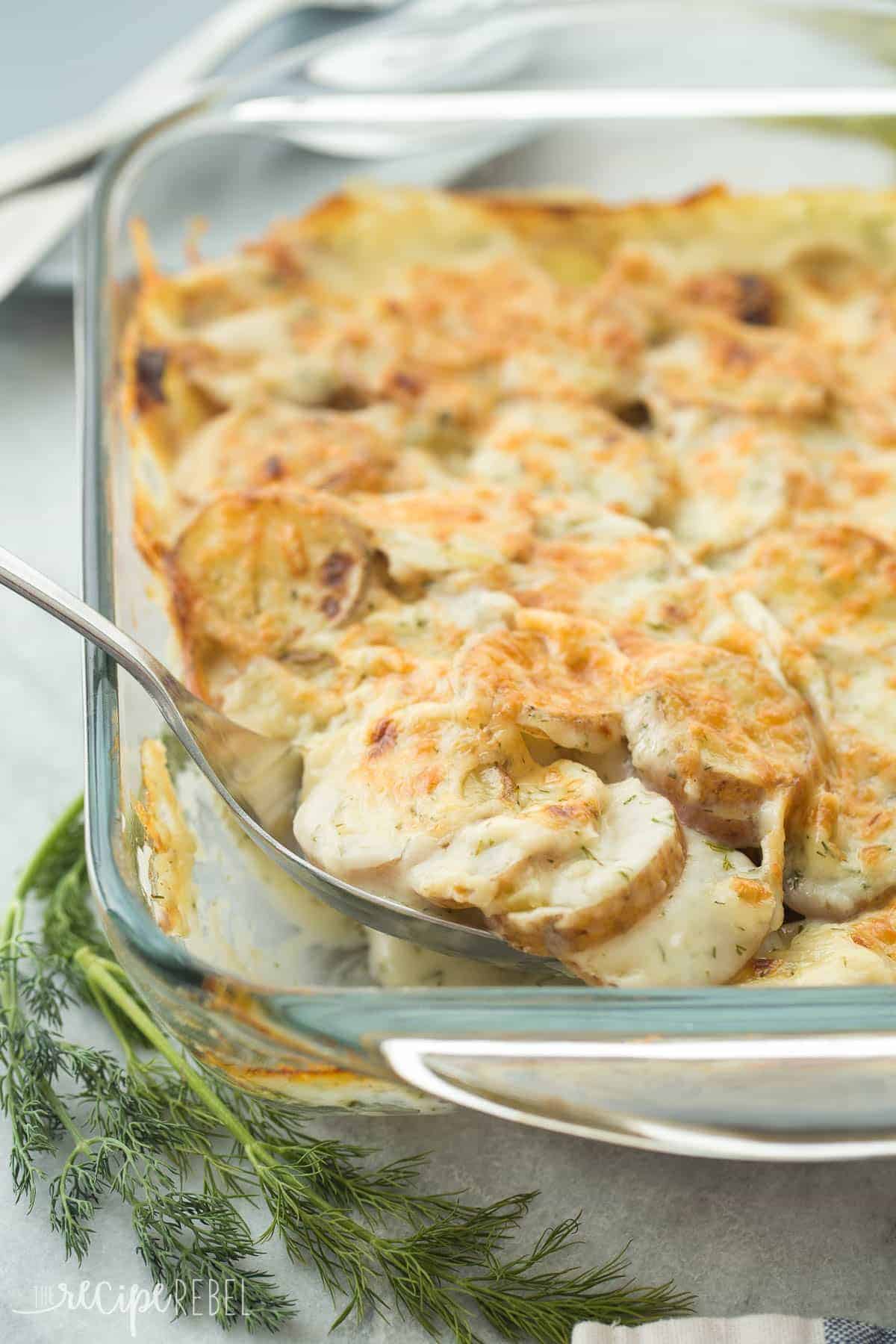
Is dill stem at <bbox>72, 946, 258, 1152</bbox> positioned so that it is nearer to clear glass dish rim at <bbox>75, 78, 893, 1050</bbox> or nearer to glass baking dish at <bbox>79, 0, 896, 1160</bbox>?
glass baking dish at <bbox>79, 0, 896, 1160</bbox>

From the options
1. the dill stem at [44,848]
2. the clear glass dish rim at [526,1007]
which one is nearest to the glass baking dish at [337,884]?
the clear glass dish rim at [526,1007]

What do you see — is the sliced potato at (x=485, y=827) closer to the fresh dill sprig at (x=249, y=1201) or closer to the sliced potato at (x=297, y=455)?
the fresh dill sprig at (x=249, y=1201)

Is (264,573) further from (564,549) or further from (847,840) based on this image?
(847,840)

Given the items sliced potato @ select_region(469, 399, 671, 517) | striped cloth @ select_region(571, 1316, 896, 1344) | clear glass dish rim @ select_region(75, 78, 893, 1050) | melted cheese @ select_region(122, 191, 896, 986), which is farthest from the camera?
sliced potato @ select_region(469, 399, 671, 517)

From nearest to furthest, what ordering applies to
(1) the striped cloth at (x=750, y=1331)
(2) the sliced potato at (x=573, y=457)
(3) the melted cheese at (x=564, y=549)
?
(1) the striped cloth at (x=750, y=1331), (3) the melted cheese at (x=564, y=549), (2) the sliced potato at (x=573, y=457)

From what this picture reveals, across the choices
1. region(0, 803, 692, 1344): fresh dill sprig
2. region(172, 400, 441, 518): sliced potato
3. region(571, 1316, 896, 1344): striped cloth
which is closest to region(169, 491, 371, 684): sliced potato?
region(172, 400, 441, 518): sliced potato

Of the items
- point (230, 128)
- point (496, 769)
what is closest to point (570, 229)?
point (230, 128)
